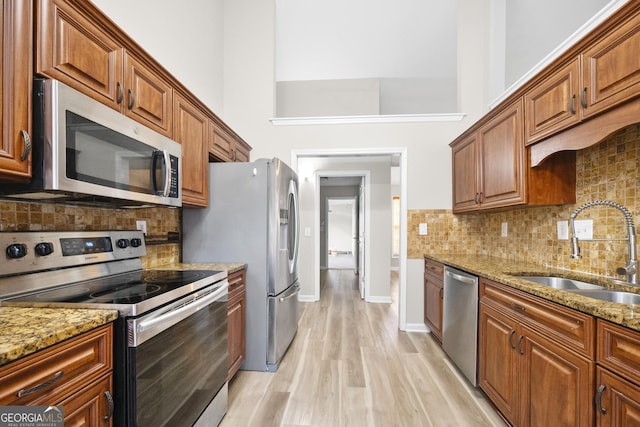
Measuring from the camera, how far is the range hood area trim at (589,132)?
1.20 m

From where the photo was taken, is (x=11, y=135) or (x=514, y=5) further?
(x=514, y=5)

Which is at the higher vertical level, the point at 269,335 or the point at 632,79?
the point at 632,79

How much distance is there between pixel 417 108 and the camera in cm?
544

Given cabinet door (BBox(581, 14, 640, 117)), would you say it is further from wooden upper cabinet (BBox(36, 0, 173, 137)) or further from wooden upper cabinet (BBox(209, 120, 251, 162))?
wooden upper cabinet (BBox(209, 120, 251, 162))

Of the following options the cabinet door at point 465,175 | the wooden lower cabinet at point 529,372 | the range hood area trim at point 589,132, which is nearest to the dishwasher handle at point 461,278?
the wooden lower cabinet at point 529,372

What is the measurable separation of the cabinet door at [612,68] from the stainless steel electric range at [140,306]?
2.11 m

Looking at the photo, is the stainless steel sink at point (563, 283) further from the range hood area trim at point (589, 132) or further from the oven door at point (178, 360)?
the oven door at point (178, 360)

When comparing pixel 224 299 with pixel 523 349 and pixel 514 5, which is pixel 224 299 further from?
pixel 514 5

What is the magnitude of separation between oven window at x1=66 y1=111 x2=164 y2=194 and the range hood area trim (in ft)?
7.22

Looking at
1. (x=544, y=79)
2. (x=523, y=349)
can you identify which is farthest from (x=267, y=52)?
(x=523, y=349)

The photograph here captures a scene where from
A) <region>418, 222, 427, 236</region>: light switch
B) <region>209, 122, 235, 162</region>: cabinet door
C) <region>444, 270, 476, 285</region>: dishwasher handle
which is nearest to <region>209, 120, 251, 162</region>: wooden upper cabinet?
<region>209, 122, 235, 162</region>: cabinet door

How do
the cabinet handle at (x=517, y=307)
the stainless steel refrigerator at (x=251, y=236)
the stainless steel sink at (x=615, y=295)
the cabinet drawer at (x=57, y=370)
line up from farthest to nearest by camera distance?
the stainless steel refrigerator at (x=251, y=236) → the cabinet handle at (x=517, y=307) → the stainless steel sink at (x=615, y=295) → the cabinet drawer at (x=57, y=370)

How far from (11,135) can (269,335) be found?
190 centimetres

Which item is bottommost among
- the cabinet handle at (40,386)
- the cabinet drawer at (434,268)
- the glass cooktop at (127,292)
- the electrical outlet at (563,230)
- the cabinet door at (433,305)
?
the cabinet door at (433,305)
